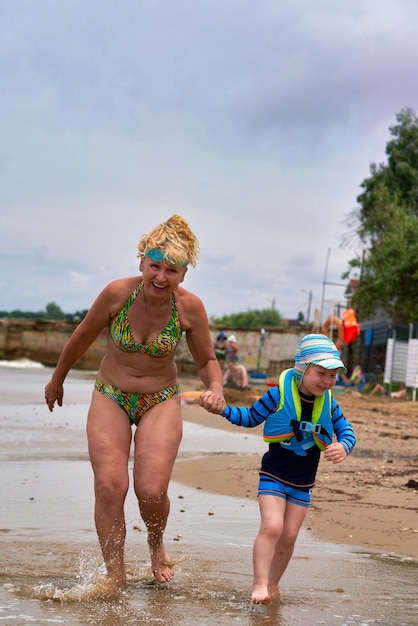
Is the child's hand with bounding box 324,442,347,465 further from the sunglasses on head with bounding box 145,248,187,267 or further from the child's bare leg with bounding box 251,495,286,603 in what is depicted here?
the sunglasses on head with bounding box 145,248,187,267

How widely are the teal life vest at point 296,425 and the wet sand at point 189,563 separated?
803 mm

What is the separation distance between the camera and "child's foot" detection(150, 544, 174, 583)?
512cm

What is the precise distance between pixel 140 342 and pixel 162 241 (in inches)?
21.4

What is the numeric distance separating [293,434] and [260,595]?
0.80 meters

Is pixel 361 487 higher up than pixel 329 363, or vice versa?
pixel 329 363

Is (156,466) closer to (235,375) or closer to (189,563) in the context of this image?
(189,563)

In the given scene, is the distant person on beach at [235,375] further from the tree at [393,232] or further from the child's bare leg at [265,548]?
the child's bare leg at [265,548]

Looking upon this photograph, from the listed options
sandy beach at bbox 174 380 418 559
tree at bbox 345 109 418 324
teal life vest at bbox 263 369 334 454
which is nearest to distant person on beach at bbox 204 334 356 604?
teal life vest at bbox 263 369 334 454

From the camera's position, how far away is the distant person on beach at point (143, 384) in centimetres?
487

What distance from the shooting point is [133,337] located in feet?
16.5

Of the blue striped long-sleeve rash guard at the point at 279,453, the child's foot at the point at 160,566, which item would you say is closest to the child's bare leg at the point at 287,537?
the blue striped long-sleeve rash guard at the point at 279,453

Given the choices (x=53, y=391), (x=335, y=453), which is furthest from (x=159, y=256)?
(x=335, y=453)

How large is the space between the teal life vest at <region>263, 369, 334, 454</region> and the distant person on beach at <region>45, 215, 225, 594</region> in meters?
0.30

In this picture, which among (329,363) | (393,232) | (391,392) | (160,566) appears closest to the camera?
(329,363)
